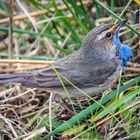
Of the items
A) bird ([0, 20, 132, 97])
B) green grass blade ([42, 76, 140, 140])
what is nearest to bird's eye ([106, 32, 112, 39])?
bird ([0, 20, 132, 97])

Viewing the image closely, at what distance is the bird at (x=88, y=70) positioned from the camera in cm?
548

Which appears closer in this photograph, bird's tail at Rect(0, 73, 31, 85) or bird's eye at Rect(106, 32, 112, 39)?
bird's tail at Rect(0, 73, 31, 85)

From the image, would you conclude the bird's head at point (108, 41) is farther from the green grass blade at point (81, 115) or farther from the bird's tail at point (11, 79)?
the bird's tail at point (11, 79)

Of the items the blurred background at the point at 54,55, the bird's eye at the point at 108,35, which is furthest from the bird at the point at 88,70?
the blurred background at the point at 54,55

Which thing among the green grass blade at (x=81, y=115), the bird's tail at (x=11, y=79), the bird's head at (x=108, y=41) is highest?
the bird's head at (x=108, y=41)

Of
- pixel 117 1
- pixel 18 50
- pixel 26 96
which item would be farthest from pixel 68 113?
pixel 18 50

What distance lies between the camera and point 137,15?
6.48 meters

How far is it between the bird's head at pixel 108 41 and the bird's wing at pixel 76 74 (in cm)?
15

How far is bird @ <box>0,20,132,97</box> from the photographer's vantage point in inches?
216

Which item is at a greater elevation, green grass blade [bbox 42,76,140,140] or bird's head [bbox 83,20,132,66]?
bird's head [bbox 83,20,132,66]

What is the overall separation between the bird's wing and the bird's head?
15 centimetres

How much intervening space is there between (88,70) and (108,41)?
383 mm

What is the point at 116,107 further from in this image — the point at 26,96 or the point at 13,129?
the point at 26,96

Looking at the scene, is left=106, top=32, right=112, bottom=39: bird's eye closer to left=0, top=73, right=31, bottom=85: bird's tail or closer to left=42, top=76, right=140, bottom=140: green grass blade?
left=42, top=76, right=140, bottom=140: green grass blade
